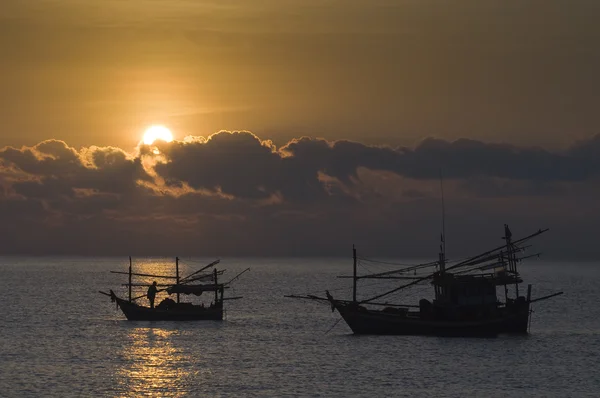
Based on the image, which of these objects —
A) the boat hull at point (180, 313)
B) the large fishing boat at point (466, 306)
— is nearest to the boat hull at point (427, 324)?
the large fishing boat at point (466, 306)

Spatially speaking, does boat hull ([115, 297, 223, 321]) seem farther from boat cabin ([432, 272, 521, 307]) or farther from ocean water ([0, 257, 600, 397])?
boat cabin ([432, 272, 521, 307])

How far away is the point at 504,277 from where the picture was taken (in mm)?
80000

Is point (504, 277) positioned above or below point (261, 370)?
above

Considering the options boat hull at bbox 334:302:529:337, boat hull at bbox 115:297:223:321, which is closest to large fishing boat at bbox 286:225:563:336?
boat hull at bbox 334:302:529:337

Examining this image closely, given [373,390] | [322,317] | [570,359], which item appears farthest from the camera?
Result: [322,317]

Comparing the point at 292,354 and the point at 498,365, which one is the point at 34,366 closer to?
the point at 292,354

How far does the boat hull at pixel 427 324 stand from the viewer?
83.1 m

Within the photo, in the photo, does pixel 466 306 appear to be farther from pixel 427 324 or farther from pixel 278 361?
pixel 278 361

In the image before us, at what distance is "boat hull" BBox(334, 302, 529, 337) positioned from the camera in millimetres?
83125

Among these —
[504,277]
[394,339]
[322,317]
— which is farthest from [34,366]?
[322,317]

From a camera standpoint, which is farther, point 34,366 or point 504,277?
point 504,277

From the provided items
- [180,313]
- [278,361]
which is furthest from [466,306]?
[180,313]

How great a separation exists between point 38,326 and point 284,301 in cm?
5728

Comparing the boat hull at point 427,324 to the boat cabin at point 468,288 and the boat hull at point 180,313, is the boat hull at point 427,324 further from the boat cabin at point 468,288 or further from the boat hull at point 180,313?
the boat hull at point 180,313
